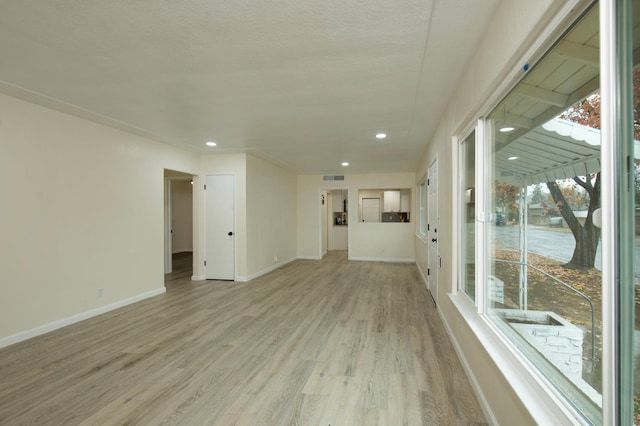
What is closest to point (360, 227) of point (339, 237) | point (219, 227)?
point (339, 237)

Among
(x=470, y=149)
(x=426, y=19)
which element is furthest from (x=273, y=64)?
(x=470, y=149)

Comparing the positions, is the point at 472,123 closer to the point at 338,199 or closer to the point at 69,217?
the point at 69,217

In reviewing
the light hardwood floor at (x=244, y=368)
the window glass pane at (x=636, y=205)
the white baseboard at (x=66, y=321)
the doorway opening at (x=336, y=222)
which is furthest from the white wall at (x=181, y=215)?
the window glass pane at (x=636, y=205)

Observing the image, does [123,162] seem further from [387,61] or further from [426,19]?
[426,19]

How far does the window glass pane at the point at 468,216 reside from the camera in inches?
104

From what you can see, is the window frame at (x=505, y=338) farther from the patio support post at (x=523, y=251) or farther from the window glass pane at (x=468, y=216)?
the patio support post at (x=523, y=251)

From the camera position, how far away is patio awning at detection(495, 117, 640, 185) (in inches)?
43.7

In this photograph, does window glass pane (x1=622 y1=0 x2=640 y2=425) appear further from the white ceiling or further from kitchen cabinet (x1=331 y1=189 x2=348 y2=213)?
kitchen cabinet (x1=331 y1=189 x2=348 y2=213)

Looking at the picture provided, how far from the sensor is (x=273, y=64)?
8.01ft

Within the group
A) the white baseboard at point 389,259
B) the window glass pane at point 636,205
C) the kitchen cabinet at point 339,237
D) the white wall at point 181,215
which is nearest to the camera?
the window glass pane at point 636,205

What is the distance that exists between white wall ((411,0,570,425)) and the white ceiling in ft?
0.54

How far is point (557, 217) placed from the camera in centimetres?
134

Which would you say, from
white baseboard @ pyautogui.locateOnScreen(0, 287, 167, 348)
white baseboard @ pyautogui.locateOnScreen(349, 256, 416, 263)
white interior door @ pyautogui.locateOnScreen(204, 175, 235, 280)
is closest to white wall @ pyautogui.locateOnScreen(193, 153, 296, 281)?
white interior door @ pyautogui.locateOnScreen(204, 175, 235, 280)

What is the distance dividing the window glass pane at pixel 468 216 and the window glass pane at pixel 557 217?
1.72 ft
